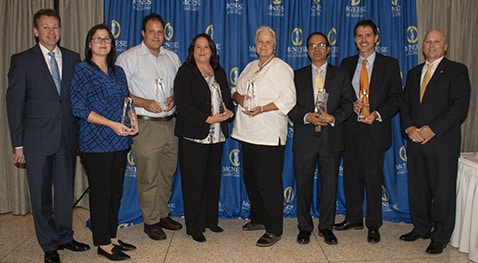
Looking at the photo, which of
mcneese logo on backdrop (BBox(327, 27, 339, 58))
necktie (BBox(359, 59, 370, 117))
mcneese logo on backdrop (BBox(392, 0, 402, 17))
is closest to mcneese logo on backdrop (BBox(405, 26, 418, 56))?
mcneese logo on backdrop (BBox(392, 0, 402, 17))

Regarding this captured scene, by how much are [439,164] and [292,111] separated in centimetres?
124

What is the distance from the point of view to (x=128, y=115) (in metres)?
2.91

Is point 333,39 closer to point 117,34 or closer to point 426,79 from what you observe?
point 426,79

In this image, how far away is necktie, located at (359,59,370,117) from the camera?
11.2 ft

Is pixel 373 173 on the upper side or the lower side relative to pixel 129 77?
lower

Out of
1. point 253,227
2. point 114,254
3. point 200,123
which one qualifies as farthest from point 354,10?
point 114,254

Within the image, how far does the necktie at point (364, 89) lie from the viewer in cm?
341

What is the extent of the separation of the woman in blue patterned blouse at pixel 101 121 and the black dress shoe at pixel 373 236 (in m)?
2.13

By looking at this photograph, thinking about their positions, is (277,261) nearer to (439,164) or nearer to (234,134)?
(234,134)

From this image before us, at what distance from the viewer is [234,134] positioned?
3525 mm

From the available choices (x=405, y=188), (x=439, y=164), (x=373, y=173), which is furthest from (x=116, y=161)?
(x=405, y=188)

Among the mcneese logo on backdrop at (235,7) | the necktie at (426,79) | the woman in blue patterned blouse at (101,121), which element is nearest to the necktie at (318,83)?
the necktie at (426,79)

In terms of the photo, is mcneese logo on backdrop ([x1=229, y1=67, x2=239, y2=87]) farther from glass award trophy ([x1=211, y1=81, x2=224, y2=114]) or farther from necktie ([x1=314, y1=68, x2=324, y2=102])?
necktie ([x1=314, y1=68, x2=324, y2=102])

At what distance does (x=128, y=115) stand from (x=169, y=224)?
1352mm
